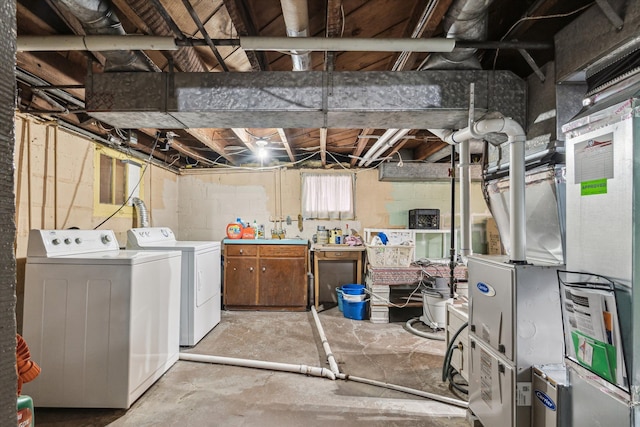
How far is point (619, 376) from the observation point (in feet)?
3.06

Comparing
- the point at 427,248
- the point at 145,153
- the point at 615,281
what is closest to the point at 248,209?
the point at 145,153

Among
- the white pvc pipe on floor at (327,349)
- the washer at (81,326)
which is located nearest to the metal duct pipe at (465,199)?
the white pvc pipe on floor at (327,349)

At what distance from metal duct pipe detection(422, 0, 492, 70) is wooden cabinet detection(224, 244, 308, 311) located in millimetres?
2756

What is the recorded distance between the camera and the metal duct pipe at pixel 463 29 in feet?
4.06

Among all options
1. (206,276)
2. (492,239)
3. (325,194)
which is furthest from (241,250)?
(492,239)

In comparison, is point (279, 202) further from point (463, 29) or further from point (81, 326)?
point (463, 29)

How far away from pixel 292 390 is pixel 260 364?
43cm

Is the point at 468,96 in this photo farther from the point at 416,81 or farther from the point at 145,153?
the point at 145,153

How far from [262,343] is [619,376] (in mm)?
2634

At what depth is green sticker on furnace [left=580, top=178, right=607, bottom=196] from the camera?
3.29 feet

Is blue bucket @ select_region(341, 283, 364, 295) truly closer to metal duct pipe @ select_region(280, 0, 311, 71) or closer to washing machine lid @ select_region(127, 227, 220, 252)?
washing machine lid @ select_region(127, 227, 220, 252)

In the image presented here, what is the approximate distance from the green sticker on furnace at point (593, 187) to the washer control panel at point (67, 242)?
2943 mm

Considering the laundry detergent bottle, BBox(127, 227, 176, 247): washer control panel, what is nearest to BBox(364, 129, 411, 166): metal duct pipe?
the laundry detergent bottle

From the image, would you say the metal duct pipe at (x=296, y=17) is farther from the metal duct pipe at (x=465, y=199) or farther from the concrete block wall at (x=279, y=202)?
the concrete block wall at (x=279, y=202)
